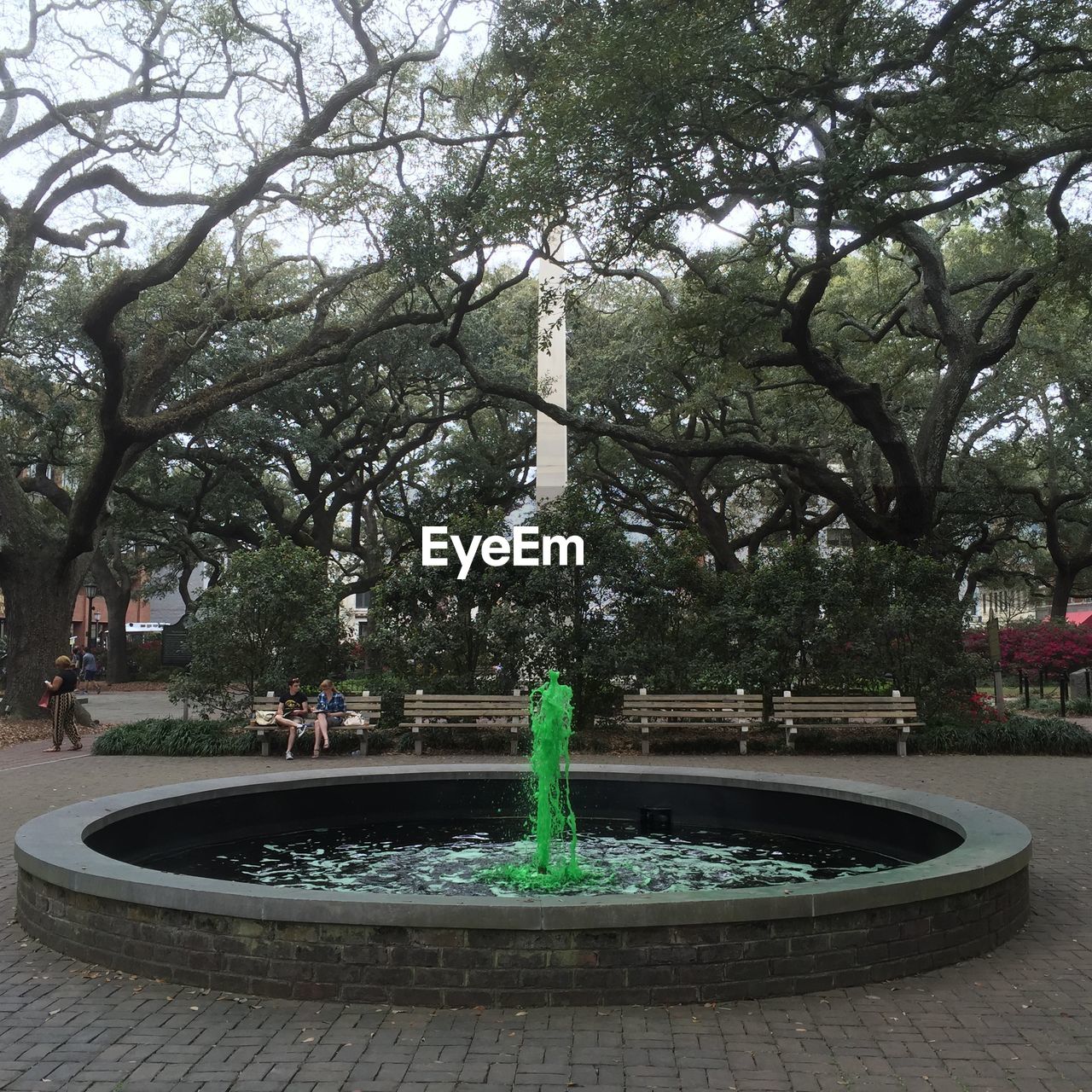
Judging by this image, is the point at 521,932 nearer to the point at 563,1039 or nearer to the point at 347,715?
the point at 563,1039

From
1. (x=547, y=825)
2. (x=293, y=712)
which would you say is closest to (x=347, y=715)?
(x=293, y=712)

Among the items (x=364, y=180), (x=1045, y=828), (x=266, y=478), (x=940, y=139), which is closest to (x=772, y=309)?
(x=940, y=139)

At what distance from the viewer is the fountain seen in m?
4.80

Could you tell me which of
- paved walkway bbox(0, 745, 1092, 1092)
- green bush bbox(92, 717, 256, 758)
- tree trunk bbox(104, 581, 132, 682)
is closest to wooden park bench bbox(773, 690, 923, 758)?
green bush bbox(92, 717, 256, 758)

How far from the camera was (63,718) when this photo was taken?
1639 centimetres

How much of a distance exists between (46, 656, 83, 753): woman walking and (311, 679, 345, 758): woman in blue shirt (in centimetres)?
392

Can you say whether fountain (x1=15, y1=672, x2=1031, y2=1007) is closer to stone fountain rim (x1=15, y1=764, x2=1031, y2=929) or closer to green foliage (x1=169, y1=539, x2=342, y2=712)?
stone fountain rim (x1=15, y1=764, x2=1031, y2=929)

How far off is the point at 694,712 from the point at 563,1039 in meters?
11.7

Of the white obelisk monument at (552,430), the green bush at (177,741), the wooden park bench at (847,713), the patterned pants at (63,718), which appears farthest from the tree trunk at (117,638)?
the wooden park bench at (847,713)

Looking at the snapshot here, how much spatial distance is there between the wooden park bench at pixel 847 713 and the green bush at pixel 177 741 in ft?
27.4

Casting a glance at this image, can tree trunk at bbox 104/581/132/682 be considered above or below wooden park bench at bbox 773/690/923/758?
above

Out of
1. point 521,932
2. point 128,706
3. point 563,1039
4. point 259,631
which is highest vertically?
point 259,631

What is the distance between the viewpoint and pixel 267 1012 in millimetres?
4734

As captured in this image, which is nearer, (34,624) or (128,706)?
(34,624)
